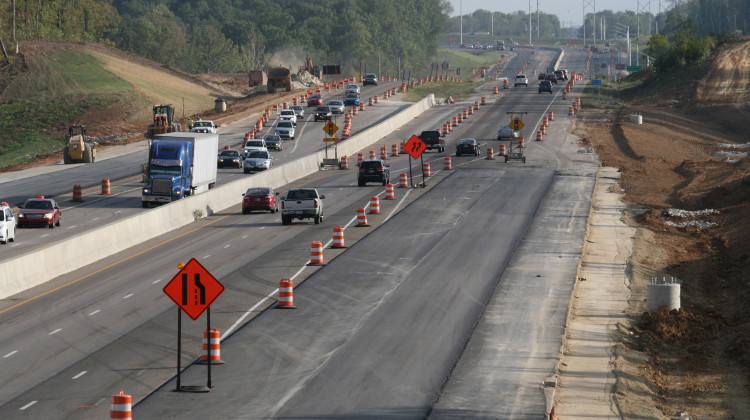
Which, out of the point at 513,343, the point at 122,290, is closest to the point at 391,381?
the point at 513,343

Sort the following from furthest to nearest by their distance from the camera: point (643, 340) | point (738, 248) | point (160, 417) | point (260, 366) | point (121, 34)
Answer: point (121, 34) → point (738, 248) → point (643, 340) → point (260, 366) → point (160, 417)

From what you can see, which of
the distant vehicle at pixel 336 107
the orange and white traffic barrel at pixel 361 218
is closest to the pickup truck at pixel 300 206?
the orange and white traffic barrel at pixel 361 218

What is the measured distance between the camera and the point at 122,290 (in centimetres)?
3114

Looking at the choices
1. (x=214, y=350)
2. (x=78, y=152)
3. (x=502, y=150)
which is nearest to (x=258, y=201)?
(x=214, y=350)

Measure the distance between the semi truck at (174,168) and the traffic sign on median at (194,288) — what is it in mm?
30816

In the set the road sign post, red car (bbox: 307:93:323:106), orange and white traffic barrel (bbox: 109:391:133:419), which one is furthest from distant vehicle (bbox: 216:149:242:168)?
orange and white traffic barrel (bbox: 109:391:133:419)

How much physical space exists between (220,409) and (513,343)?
321 inches

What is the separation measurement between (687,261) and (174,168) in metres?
24.4

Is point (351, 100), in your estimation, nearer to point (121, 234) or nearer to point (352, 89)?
point (352, 89)

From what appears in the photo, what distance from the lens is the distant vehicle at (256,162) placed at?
65.2 m

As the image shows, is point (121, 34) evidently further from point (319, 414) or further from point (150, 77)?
point (319, 414)

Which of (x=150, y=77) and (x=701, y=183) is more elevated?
(x=150, y=77)

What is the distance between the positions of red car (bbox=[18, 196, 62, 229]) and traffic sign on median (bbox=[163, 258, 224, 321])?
26.9m

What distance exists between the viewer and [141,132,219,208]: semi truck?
1959 inches
